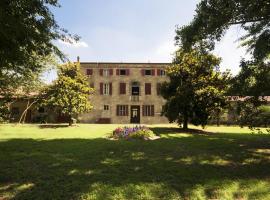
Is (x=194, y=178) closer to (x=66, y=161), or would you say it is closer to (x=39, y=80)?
(x=66, y=161)

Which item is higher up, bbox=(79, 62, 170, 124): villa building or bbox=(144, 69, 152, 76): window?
bbox=(144, 69, 152, 76): window

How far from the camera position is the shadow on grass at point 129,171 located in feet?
26.4

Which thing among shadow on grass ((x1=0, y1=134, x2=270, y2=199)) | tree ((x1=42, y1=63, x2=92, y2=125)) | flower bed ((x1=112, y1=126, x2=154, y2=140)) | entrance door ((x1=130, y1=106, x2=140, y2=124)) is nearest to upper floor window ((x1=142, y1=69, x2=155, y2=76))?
entrance door ((x1=130, y1=106, x2=140, y2=124))

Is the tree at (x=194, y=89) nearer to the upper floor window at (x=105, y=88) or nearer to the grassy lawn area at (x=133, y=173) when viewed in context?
the grassy lawn area at (x=133, y=173)

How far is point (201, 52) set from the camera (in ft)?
51.2

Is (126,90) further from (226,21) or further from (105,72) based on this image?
(226,21)

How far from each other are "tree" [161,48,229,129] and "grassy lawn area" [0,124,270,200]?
967 cm

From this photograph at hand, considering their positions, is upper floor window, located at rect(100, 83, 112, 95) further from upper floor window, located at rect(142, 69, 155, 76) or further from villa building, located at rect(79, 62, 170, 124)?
upper floor window, located at rect(142, 69, 155, 76)

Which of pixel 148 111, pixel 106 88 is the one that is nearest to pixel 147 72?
pixel 148 111

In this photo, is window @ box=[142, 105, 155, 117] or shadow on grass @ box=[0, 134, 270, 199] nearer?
shadow on grass @ box=[0, 134, 270, 199]

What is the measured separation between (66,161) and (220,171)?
466cm

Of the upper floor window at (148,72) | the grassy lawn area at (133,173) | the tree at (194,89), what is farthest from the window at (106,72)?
the grassy lawn area at (133,173)

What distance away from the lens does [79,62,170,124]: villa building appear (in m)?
43.9

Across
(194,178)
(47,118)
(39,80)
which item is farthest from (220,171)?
(47,118)
